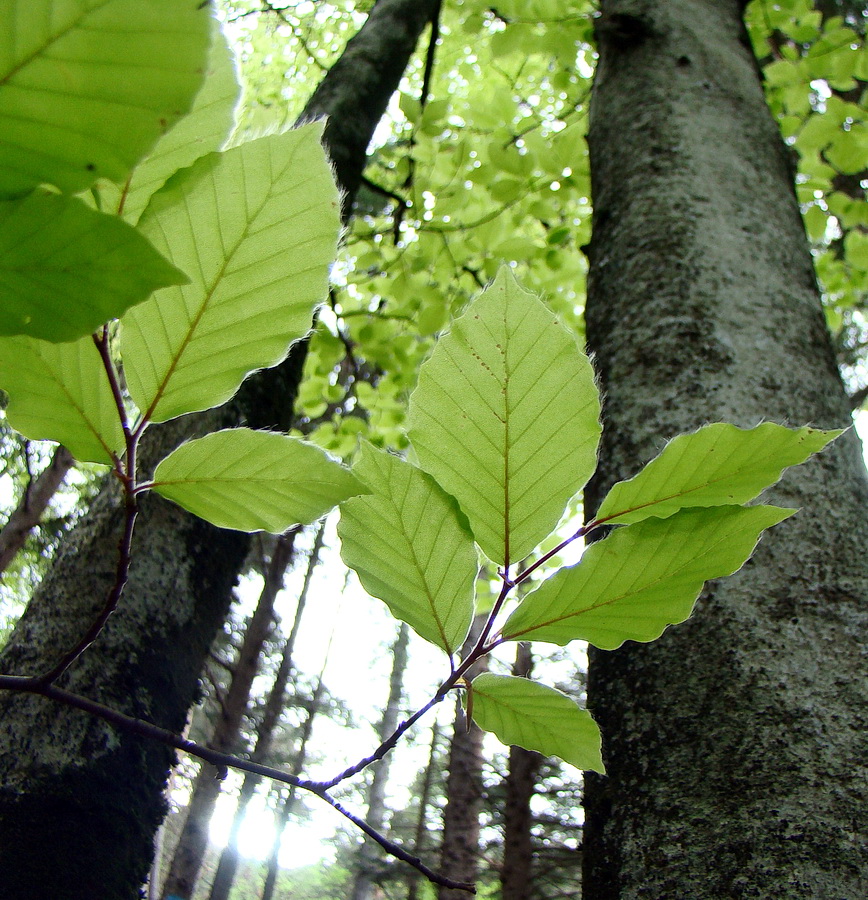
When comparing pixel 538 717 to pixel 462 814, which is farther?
pixel 462 814

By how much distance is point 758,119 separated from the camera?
3.76 ft

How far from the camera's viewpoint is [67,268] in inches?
7.6

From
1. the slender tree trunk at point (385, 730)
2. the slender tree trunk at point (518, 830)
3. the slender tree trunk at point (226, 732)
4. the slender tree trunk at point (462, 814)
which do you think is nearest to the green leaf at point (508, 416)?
the slender tree trunk at point (518, 830)

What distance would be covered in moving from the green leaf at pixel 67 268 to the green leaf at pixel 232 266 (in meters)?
0.04

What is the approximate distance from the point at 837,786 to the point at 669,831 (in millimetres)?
128

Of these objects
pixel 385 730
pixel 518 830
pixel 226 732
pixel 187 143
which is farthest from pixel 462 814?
pixel 385 730

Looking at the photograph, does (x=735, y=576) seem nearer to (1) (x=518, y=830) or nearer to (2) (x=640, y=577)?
(2) (x=640, y=577)

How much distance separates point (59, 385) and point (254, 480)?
86 mm

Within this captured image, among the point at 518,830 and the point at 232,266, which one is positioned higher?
the point at 518,830

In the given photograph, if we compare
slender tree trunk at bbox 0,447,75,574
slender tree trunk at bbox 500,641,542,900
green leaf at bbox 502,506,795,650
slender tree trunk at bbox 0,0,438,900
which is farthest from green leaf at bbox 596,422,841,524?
slender tree trunk at bbox 0,447,75,574

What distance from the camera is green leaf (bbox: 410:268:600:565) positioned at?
0.29 meters

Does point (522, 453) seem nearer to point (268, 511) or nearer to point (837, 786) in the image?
point (268, 511)

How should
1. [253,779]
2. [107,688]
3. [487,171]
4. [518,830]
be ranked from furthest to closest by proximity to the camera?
1. [253,779]
2. [518,830]
3. [487,171]
4. [107,688]

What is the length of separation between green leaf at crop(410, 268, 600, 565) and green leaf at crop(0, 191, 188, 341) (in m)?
0.13
